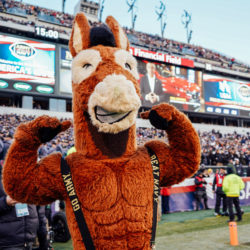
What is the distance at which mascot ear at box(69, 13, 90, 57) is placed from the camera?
Answer: 173cm

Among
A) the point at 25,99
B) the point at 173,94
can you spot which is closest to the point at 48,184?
the point at 25,99

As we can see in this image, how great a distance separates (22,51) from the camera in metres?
Answer: 18.6

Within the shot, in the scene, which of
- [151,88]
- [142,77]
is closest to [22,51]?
[142,77]

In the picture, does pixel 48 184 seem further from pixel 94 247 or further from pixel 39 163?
pixel 94 247

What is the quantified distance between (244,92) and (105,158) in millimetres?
30918

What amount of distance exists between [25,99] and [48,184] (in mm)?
20023

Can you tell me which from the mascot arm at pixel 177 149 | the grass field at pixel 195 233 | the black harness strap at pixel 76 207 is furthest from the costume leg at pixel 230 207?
the black harness strap at pixel 76 207

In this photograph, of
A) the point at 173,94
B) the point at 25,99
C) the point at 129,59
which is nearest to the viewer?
the point at 129,59

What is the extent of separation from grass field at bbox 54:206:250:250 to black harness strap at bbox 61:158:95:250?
388 cm

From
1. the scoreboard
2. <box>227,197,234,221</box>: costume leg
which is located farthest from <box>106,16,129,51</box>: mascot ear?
the scoreboard

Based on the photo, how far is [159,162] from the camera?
1.67 metres

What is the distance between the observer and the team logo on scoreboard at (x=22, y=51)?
1825 cm

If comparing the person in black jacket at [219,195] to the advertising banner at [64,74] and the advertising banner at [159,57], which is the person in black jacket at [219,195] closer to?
the advertising banner at [64,74]

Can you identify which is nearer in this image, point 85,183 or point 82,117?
point 85,183
